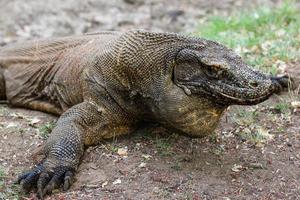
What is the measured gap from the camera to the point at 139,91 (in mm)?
6086

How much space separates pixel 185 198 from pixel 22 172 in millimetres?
1471

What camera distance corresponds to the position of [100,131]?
626 centimetres

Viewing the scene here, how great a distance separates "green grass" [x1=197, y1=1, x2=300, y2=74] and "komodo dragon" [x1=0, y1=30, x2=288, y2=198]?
1.99m

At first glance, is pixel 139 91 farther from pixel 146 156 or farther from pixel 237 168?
pixel 237 168

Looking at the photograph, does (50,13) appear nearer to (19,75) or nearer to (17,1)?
(17,1)

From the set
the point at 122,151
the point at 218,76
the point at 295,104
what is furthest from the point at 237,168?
the point at 295,104

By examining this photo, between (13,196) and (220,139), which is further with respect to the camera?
(220,139)

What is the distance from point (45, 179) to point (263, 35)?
4.60 metres

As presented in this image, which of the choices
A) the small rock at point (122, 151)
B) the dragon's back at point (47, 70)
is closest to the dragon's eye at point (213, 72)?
the small rock at point (122, 151)

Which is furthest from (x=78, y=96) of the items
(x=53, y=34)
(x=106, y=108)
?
(x=53, y=34)

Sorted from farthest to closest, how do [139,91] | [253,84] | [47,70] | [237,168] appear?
[47,70], [139,91], [237,168], [253,84]

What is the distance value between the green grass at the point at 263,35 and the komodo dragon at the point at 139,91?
1993mm

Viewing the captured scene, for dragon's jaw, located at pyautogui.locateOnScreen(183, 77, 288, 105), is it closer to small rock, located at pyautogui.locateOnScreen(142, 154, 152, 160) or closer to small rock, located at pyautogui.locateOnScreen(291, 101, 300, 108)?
small rock, located at pyautogui.locateOnScreen(142, 154, 152, 160)

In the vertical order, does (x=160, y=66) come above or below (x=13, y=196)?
above
